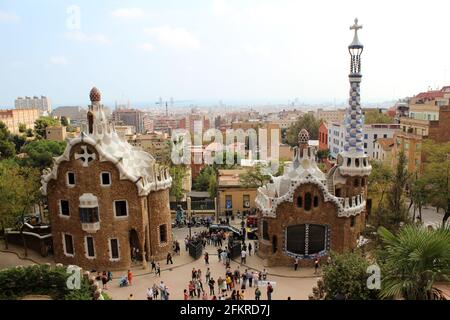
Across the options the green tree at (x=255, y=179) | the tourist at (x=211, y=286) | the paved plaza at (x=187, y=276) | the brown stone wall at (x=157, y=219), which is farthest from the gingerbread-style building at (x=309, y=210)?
the green tree at (x=255, y=179)

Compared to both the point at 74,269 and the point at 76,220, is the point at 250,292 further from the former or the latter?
the point at 76,220

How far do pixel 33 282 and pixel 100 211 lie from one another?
26.1 feet

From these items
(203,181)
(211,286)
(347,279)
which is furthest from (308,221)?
(203,181)

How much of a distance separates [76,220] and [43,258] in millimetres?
4995

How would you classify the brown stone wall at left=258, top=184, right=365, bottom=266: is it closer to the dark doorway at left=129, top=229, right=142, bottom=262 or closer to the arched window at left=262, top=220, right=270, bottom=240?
the arched window at left=262, top=220, right=270, bottom=240

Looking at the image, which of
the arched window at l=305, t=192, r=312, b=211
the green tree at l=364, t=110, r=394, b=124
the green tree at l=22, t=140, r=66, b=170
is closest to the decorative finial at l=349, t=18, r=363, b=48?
the arched window at l=305, t=192, r=312, b=211

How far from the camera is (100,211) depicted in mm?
25875

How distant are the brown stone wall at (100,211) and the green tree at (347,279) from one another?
45.2ft

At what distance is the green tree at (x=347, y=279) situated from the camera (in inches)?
609

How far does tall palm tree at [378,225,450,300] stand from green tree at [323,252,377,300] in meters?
1.76

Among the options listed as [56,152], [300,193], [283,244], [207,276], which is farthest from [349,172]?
[56,152]

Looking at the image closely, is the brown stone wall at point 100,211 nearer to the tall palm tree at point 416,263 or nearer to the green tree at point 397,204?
the green tree at point 397,204

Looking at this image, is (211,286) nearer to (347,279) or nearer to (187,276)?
(187,276)

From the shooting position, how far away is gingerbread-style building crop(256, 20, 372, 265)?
84.9ft
